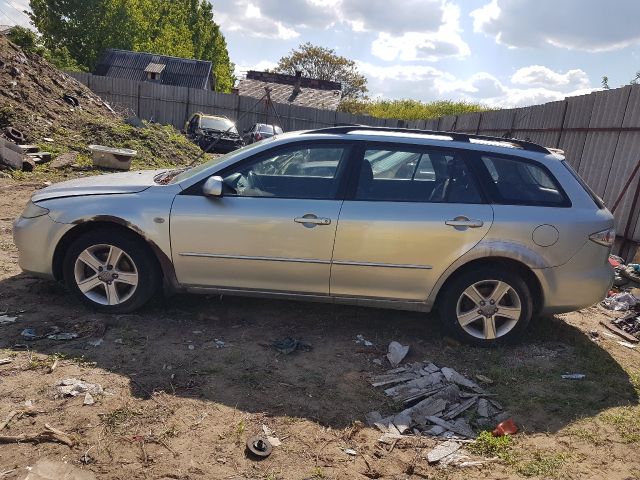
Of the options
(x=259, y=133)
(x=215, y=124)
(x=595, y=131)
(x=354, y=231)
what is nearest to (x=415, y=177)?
(x=354, y=231)

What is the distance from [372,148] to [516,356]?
2123mm

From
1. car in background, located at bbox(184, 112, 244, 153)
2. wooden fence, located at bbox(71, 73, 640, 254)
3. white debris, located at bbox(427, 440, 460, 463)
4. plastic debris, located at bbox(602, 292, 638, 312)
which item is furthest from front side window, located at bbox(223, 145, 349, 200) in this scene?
car in background, located at bbox(184, 112, 244, 153)

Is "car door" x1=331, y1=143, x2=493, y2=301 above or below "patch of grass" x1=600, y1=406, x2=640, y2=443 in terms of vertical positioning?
above

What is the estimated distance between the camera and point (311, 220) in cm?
390

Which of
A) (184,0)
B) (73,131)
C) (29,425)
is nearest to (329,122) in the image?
(73,131)

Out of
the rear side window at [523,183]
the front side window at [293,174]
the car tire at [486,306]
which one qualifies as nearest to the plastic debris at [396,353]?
the car tire at [486,306]

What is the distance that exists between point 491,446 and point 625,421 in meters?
1.11

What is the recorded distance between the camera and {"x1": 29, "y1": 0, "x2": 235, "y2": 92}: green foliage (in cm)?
3388

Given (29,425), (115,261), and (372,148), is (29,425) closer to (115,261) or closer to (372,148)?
(115,261)

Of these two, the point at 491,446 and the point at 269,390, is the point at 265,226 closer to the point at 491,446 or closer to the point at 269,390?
the point at 269,390

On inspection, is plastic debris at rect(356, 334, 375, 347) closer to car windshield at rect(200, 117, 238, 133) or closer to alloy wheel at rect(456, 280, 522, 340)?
alloy wheel at rect(456, 280, 522, 340)

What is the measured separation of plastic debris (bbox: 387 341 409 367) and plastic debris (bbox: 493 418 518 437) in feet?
2.98

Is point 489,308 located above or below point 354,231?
A: below

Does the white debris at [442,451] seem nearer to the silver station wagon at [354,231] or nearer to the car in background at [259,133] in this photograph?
the silver station wagon at [354,231]
